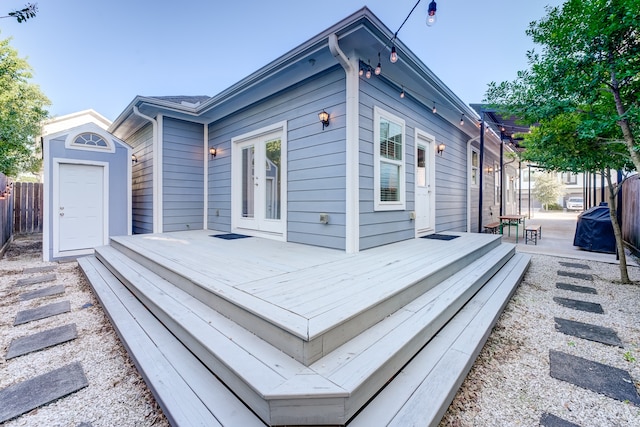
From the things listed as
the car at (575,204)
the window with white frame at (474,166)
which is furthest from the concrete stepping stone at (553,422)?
the car at (575,204)

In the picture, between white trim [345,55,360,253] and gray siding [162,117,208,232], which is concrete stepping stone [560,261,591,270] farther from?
gray siding [162,117,208,232]

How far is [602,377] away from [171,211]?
21.2 feet

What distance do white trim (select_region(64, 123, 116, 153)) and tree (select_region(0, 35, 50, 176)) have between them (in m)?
4.67

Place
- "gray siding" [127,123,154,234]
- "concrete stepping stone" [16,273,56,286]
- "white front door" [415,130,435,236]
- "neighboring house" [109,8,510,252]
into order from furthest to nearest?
"gray siding" [127,123,154,234] < "white front door" [415,130,435,236] < "concrete stepping stone" [16,273,56,286] < "neighboring house" [109,8,510,252]

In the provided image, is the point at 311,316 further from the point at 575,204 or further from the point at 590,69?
the point at 575,204

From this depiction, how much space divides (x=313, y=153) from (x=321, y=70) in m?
1.14

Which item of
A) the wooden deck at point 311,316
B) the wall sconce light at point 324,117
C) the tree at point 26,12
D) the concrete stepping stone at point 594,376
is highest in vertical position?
the tree at point 26,12

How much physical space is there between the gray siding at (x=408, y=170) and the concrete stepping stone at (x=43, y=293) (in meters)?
3.90

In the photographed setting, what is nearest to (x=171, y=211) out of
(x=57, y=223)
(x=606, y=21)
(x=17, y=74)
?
(x=57, y=223)

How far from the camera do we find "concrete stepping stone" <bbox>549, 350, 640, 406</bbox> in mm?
1650

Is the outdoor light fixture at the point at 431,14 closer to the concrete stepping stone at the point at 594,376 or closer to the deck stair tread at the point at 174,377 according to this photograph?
the concrete stepping stone at the point at 594,376

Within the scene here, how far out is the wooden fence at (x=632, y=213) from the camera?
211 inches

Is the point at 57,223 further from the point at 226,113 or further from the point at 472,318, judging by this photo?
the point at 472,318

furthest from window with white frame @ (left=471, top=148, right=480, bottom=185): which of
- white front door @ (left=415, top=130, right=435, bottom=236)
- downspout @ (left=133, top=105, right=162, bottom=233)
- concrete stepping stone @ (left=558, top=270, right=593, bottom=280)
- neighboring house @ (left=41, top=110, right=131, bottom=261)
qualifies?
neighboring house @ (left=41, top=110, right=131, bottom=261)
